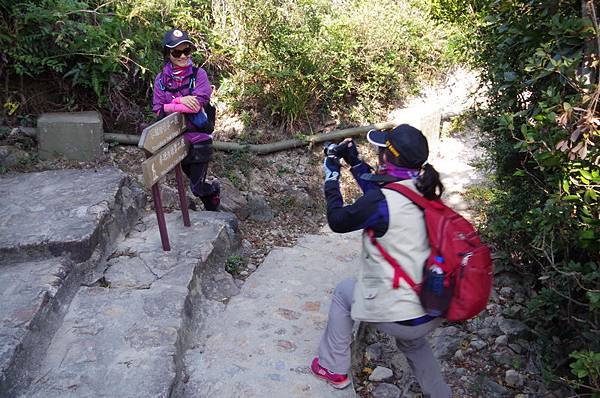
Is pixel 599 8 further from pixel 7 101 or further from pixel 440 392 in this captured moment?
pixel 7 101

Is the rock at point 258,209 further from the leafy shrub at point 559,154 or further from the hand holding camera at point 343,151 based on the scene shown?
the hand holding camera at point 343,151

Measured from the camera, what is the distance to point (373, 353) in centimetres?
398

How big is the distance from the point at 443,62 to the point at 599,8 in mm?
5694

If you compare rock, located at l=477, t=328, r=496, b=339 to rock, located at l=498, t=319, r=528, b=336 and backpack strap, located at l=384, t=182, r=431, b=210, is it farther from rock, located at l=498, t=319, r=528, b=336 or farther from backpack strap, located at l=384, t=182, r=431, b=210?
backpack strap, located at l=384, t=182, r=431, b=210

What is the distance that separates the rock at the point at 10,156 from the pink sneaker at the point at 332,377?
3.73 metres

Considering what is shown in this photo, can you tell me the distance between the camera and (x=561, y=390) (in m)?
3.41

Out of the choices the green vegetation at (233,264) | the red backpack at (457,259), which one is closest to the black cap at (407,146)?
the red backpack at (457,259)

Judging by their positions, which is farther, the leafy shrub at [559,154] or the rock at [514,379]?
the rock at [514,379]

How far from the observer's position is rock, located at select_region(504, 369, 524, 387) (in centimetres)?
373

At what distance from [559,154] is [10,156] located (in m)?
4.81

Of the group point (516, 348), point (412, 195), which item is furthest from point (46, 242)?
point (516, 348)

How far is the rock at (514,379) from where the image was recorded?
373cm

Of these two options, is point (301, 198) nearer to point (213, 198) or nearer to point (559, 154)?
point (213, 198)

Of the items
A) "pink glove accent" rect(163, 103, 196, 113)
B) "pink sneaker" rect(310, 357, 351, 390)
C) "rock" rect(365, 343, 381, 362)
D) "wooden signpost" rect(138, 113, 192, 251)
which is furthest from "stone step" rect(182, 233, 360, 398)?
"pink glove accent" rect(163, 103, 196, 113)
